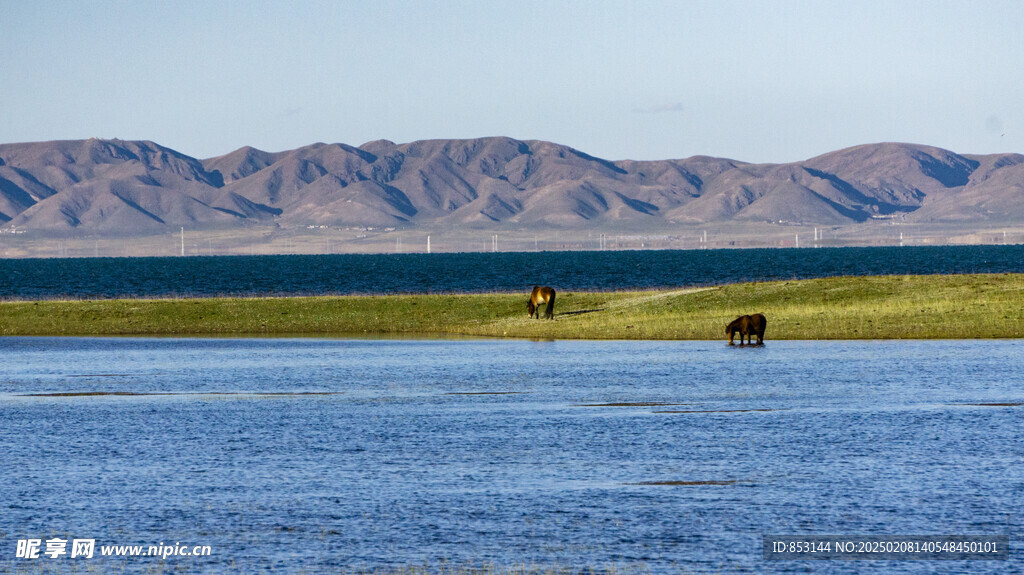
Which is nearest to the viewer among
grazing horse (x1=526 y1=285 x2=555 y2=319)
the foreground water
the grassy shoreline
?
the foreground water

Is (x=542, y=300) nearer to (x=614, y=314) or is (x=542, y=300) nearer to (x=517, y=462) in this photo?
(x=614, y=314)

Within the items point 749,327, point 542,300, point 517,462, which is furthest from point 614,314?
point 517,462

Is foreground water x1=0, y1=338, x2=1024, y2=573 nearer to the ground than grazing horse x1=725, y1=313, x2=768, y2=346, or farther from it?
nearer to the ground

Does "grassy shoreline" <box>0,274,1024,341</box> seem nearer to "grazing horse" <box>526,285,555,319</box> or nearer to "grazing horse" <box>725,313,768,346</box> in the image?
"grazing horse" <box>526,285,555,319</box>

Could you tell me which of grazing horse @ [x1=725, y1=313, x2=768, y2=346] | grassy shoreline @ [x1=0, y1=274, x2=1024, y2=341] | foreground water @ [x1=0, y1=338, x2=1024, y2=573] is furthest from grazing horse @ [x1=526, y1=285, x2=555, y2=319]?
foreground water @ [x1=0, y1=338, x2=1024, y2=573]

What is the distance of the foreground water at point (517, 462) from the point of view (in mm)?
20219

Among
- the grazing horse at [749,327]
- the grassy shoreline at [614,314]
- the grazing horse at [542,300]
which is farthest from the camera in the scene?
the grazing horse at [542,300]

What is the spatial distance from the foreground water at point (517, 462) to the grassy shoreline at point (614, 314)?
14450mm

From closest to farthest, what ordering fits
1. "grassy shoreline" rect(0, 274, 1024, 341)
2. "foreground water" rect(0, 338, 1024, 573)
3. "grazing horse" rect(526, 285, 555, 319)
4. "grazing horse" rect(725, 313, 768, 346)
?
"foreground water" rect(0, 338, 1024, 573)
"grazing horse" rect(725, 313, 768, 346)
"grassy shoreline" rect(0, 274, 1024, 341)
"grazing horse" rect(526, 285, 555, 319)

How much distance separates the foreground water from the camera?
20219mm

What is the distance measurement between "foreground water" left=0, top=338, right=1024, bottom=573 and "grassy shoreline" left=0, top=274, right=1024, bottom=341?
14.5 metres

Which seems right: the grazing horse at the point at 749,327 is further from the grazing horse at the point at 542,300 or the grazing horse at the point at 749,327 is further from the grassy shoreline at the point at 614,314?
the grazing horse at the point at 542,300

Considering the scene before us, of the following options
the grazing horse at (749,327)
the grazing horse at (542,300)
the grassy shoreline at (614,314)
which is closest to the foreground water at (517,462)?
the grazing horse at (749,327)

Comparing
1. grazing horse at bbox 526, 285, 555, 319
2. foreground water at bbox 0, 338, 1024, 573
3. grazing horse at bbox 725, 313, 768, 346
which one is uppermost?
Answer: grazing horse at bbox 526, 285, 555, 319
